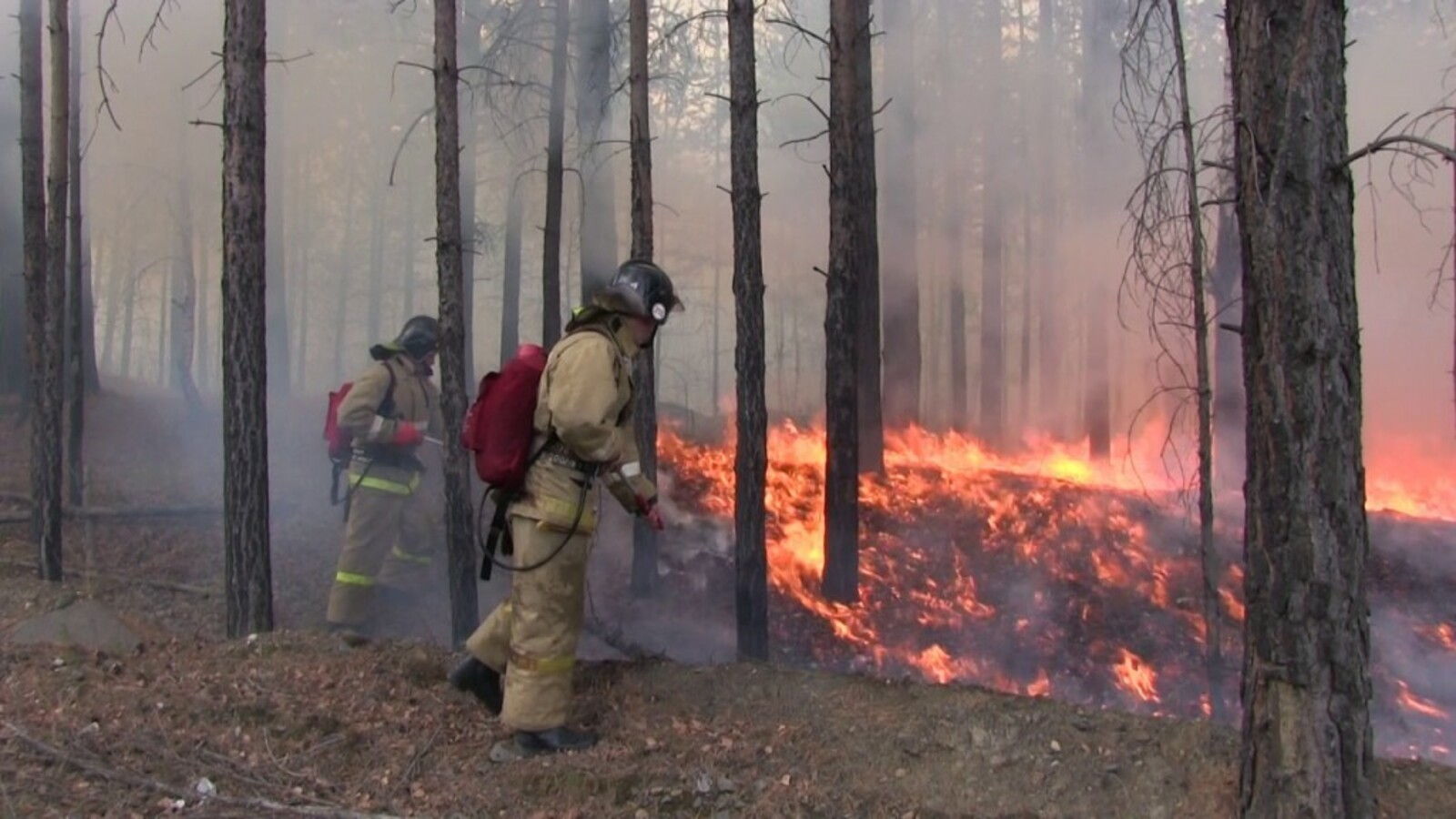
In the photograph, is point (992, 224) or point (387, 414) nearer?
point (387, 414)

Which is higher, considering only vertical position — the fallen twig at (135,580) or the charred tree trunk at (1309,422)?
the charred tree trunk at (1309,422)

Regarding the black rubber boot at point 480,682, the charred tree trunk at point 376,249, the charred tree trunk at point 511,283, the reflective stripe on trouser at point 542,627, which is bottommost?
the black rubber boot at point 480,682

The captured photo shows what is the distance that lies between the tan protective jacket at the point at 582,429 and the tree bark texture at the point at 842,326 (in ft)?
15.6

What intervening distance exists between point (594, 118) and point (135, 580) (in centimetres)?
777

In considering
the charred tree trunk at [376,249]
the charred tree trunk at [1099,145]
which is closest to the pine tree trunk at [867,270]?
the charred tree trunk at [1099,145]

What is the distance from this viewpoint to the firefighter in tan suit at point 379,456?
671 centimetres

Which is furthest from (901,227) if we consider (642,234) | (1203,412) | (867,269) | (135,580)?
(135,580)

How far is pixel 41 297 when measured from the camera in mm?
8797

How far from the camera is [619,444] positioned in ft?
12.4

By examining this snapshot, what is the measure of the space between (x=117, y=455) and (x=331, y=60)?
353 inches

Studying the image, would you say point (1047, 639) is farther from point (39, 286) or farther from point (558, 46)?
point (39, 286)

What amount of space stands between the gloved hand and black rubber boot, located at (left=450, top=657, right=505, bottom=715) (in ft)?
10.3

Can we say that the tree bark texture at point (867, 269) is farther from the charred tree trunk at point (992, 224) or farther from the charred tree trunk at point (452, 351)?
the charred tree trunk at point (992, 224)

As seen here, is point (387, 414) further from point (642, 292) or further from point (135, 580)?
point (642, 292)
